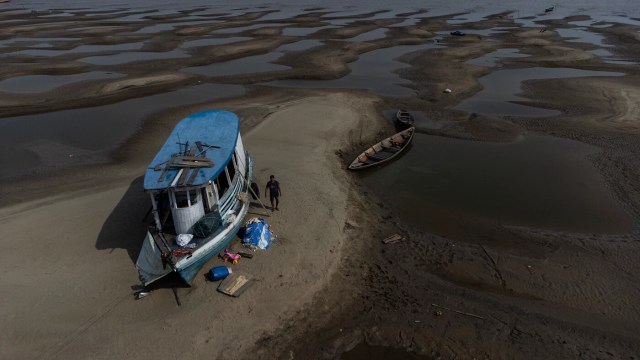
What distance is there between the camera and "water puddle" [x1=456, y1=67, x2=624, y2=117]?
3105 centimetres

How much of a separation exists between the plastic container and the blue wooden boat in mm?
521

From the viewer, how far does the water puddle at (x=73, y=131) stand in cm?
2394

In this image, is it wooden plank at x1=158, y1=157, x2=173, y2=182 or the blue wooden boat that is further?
wooden plank at x1=158, y1=157, x2=173, y2=182

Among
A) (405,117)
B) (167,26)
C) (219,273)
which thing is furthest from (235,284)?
(167,26)

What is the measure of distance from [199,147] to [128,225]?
4.62 meters

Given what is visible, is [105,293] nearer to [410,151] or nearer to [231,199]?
[231,199]

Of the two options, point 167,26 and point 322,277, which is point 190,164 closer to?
point 322,277

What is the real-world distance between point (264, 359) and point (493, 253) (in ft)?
32.4

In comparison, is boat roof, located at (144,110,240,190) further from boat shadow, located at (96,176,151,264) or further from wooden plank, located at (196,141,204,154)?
boat shadow, located at (96,176,151,264)

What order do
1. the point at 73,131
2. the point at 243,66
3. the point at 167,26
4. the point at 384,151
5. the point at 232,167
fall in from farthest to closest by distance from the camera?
the point at 167,26, the point at 243,66, the point at 73,131, the point at 384,151, the point at 232,167

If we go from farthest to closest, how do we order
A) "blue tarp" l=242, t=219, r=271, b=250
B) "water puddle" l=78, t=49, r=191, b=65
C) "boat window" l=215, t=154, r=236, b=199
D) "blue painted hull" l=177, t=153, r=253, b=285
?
"water puddle" l=78, t=49, r=191, b=65 → "boat window" l=215, t=154, r=236, b=199 → "blue tarp" l=242, t=219, r=271, b=250 → "blue painted hull" l=177, t=153, r=253, b=285

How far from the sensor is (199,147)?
16109mm

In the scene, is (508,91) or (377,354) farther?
(508,91)

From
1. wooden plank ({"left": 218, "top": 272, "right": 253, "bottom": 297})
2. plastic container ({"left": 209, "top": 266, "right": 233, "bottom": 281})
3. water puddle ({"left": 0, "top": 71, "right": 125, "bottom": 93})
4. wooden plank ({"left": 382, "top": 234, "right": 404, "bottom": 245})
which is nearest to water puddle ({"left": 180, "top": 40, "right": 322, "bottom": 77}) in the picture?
water puddle ({"left": 0, "top": 71, "right": 125, "bottom": 93})
